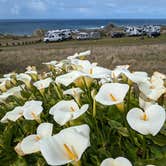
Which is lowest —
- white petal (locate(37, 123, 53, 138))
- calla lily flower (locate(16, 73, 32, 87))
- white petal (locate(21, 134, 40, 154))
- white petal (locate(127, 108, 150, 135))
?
white petal (locate(21, 134, 40, 154))

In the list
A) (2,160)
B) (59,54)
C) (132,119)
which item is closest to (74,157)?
(132,119)

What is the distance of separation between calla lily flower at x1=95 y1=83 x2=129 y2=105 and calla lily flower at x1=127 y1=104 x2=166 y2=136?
0.16 meters

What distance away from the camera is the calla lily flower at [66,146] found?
5.33 feet

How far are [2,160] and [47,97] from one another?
0.64 meters

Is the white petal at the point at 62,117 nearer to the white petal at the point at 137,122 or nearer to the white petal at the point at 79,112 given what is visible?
the white petal at the point at 79,112

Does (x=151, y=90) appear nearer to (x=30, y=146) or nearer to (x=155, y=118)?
(x=155, y=118)

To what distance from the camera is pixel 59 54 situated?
942 inches

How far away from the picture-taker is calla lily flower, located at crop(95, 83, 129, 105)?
1.97 m

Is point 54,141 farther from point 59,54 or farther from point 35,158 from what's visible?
point 59,54

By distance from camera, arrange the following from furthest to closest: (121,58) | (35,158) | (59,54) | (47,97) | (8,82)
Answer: (59,54), (121,58), (8,82), (47,97), (35,158)

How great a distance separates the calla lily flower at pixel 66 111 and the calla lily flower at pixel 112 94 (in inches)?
3.5

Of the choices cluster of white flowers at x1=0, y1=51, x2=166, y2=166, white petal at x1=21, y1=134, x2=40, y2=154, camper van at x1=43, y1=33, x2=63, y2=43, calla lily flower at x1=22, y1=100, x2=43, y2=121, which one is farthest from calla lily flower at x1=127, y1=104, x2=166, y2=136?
camper van at x1=43, y1=33, x2=63, y2=43

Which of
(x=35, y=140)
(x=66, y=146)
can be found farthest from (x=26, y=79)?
(x=66, y=146)

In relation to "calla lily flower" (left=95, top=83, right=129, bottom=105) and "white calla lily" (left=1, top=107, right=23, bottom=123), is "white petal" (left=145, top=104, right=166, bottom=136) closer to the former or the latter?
"calla lily flower" (left=95, top=83, right=129, bottom=105)
